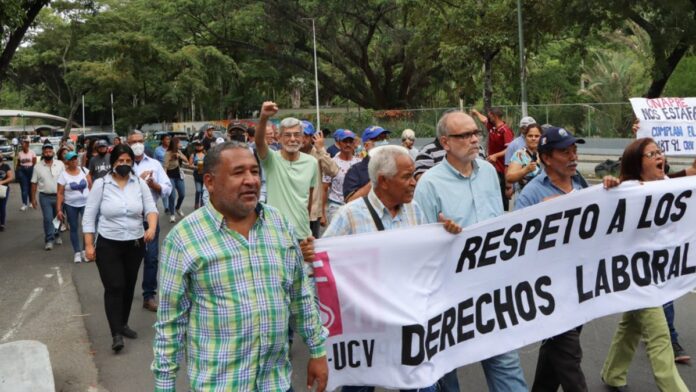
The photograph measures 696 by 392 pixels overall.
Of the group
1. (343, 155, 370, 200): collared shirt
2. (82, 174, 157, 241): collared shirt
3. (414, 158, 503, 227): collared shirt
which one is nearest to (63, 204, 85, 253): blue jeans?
(82, 174, 157, 241): collared shirt

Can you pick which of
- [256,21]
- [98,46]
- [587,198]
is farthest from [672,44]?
[98,46]

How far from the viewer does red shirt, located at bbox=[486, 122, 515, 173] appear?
982 centimetres

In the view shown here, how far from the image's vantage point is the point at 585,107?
2828cm

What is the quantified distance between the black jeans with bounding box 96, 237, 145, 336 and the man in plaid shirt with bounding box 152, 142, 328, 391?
3.56m

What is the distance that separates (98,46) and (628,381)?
35.1m

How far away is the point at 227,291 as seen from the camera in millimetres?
2834

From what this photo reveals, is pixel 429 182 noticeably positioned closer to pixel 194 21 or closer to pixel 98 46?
pixel 98 46

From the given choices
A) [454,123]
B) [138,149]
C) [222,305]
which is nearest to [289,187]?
[454,123]

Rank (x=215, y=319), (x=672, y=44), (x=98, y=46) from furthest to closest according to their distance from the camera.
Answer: (x=98, y=46), (x=672, y=44), (x=215, y=319)

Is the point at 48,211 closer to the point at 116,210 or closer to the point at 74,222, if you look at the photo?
the point at 74,222

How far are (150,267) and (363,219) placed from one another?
406 cm

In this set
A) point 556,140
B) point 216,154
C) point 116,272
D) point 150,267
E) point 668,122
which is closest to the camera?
point 216,154

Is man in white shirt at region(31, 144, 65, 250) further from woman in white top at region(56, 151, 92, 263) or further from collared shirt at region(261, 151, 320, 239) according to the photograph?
collared shirt at region(261, 151, 320, 239)

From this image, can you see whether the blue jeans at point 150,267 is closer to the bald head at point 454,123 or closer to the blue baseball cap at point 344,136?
the blue baseball cap at point 344,136
